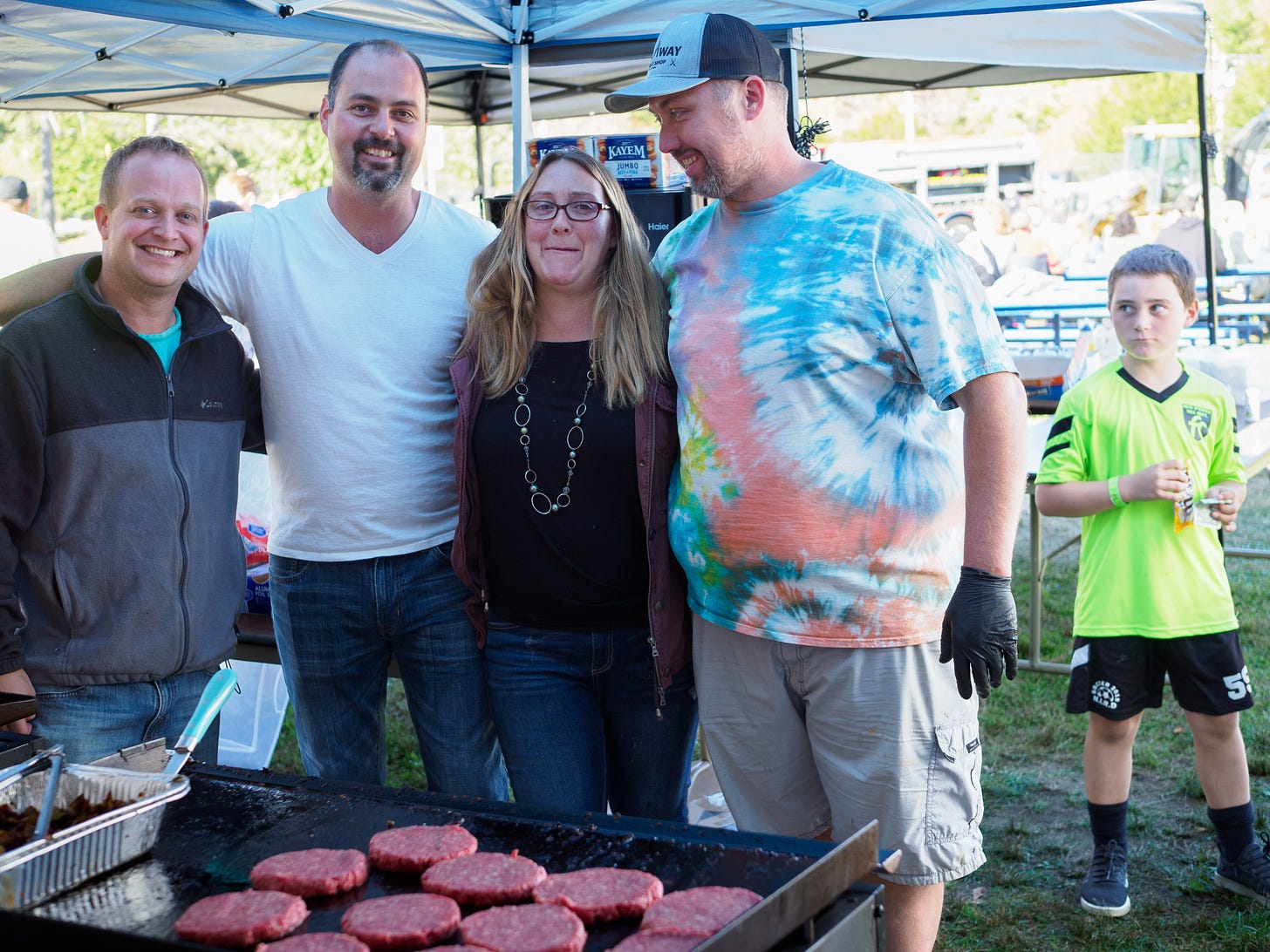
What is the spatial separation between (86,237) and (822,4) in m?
31.1

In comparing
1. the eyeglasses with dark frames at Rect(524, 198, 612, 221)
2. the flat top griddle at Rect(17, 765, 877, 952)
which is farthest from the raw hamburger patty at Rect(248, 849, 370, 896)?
the eyeglasses with dark frames at Rect(524, 198, 612, 221)

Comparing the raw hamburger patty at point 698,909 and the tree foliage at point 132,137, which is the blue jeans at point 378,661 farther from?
the tree foliage at point 132,137

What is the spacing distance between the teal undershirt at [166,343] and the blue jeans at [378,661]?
55 cm

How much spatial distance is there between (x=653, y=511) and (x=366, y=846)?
95 centimetres

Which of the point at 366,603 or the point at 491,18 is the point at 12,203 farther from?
the point at 366,603

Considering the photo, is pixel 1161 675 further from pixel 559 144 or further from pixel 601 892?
pixel 559 144

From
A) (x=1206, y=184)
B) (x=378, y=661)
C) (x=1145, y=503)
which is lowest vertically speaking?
(x=378, y=661)

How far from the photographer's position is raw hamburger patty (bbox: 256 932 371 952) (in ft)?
5.16

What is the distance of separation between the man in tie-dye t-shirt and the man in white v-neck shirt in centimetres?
61

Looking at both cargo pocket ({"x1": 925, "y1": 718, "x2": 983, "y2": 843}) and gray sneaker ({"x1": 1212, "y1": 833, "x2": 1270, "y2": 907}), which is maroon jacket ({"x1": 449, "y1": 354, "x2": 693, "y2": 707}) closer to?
cargo pocket ({"x1": 925, "y1": 718, "x2": 983, "y2": 843})

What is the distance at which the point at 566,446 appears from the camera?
2.58 metres

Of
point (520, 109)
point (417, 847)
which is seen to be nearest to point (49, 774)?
point (417, 847)

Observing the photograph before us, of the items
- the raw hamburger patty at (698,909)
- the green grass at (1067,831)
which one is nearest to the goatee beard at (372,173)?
the raw hamburger patty at (698,909)

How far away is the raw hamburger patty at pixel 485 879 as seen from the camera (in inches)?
68.3
